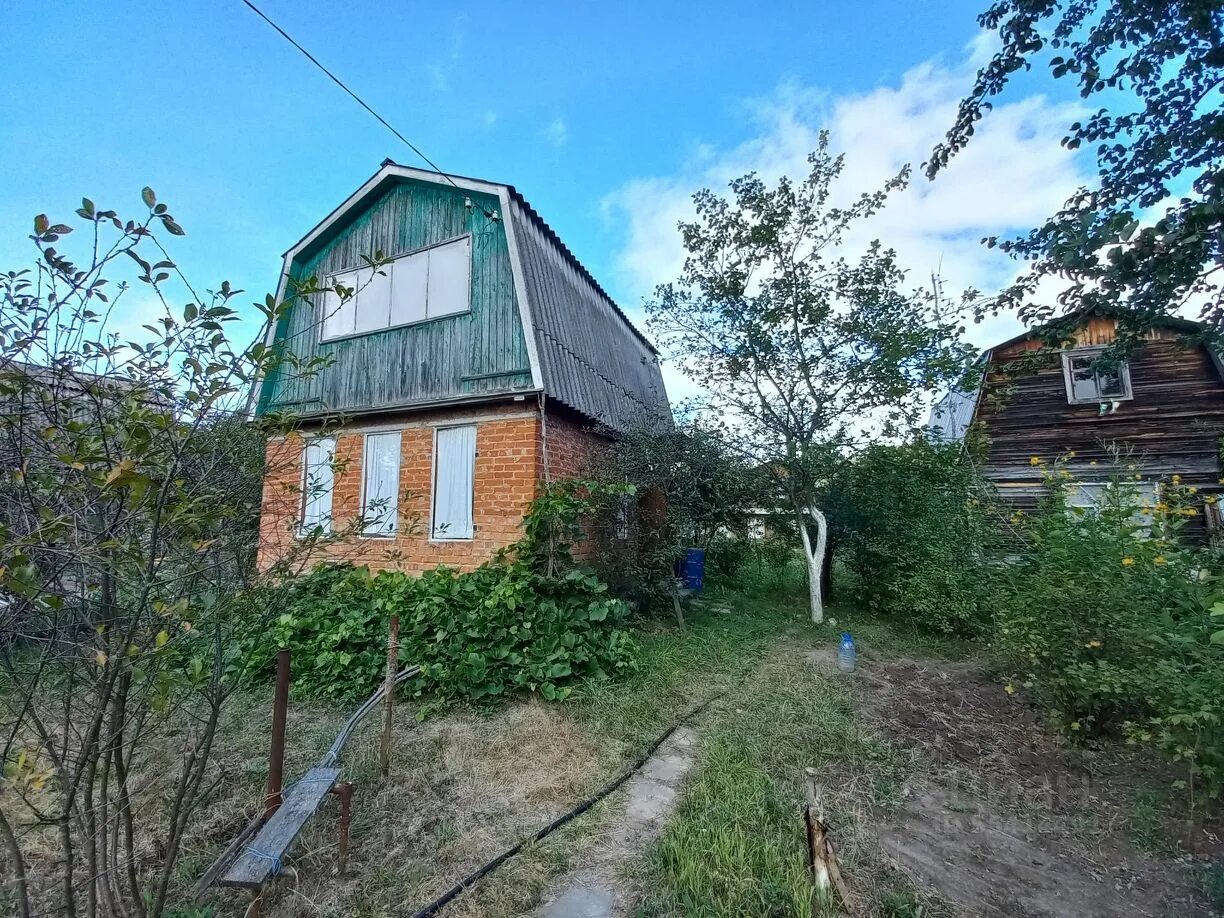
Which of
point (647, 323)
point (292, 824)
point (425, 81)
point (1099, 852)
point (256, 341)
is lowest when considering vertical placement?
point (1099, 852)

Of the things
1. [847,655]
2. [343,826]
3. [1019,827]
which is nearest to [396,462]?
[343,826]

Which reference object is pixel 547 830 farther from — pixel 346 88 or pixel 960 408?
pixel 960 408

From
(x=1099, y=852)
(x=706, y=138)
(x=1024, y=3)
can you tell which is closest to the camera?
(x=1099, y=852)

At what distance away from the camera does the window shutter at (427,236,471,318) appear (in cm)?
702

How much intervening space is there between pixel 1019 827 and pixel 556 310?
7.21 m

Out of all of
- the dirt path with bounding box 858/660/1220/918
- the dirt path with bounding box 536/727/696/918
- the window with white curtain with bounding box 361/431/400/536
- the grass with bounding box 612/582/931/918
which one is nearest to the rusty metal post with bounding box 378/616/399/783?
the dirt path with bounding box 536/727/696/918

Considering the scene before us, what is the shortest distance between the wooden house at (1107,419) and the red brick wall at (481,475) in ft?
28.1

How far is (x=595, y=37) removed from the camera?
21.0 feet

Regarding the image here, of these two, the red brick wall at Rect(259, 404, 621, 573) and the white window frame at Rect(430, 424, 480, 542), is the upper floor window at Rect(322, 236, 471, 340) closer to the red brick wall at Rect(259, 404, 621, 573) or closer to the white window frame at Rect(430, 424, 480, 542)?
the red brick wall at Rect(259, 404, 621, 573)

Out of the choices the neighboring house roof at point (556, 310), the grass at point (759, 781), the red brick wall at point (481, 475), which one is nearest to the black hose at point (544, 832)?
the grass at point (759, 781)

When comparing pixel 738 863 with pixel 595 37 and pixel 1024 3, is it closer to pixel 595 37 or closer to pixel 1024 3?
pixel 1024 3

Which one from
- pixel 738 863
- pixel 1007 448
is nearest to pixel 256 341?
pixel 738 863

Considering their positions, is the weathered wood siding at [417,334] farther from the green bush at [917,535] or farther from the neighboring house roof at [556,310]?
the green bush at [917,535]

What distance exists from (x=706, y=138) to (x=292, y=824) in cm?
983
